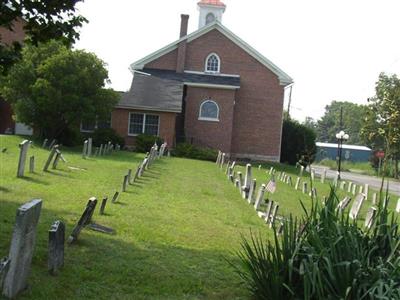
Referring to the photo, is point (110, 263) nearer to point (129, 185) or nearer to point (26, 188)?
point (26, 188)

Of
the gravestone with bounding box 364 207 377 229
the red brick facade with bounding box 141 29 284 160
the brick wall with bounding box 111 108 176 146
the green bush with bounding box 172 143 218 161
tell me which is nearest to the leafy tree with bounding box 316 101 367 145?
the red brick facade with bounding box 141 29 284 160

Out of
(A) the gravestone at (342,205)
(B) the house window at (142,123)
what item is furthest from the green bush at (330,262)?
(B) the house window at (142,123)

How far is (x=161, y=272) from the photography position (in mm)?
7727

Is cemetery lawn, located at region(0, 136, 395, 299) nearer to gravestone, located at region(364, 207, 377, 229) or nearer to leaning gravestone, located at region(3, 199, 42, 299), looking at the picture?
leaning gravestone, located at region(3, 199, 42, 299)

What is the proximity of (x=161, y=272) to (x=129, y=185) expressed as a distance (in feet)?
34.2

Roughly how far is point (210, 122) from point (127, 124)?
6458 mm

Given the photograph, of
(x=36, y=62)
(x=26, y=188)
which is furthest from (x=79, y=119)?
(x=26, y=188)

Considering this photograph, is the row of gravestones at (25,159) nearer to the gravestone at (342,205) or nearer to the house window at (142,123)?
the gravestone at (342,205)

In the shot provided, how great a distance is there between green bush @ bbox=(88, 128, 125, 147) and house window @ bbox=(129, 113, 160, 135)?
2516 millimetres

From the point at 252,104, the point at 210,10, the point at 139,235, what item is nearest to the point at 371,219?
the point at 139,235

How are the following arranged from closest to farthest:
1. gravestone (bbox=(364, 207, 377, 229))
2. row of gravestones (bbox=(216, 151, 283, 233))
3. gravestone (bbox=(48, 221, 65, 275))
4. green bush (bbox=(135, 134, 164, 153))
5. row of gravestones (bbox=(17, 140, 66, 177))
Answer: gravestone (bbox=(48, 221, 65, 275)) → gravestone (bbox=(364, 207, 377, 229)) → row of gravestones (bbox=(216, 151, 283, 233)) → row of gravestones (bbox=(17, 140, 66, 177)) → green bush (bbox=(135, 134, 164, 153))

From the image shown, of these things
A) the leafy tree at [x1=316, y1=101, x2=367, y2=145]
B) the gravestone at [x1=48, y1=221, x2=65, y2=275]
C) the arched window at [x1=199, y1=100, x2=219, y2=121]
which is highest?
the leafy tree at [x1=316, y1=101, x2=367, y2=145]

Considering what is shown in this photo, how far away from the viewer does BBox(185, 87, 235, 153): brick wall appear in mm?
45031

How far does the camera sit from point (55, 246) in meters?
6.84
